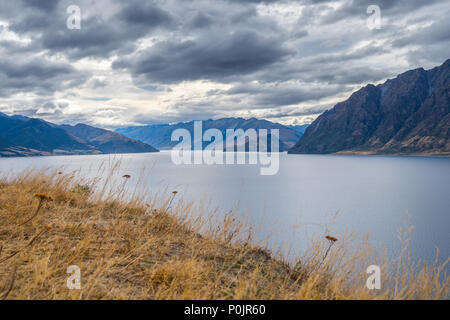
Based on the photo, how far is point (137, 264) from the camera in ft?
15.4

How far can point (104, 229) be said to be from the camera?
Answer: 243 inches

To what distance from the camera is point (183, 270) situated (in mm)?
4203

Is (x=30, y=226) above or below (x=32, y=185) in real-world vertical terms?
below

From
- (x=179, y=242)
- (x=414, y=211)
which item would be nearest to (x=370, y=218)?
(x=414, y=211)

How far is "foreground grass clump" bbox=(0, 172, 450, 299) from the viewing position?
383 cm

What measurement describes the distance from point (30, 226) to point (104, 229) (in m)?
1.34

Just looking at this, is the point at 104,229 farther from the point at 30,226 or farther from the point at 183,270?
the point at 183,270

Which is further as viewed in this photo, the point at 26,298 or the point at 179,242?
the point at 179,242

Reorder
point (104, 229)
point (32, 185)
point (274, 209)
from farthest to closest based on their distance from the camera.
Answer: point (274, 209), point (32, 185), point (104, 229)

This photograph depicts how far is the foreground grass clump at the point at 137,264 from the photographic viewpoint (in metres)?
3.83
